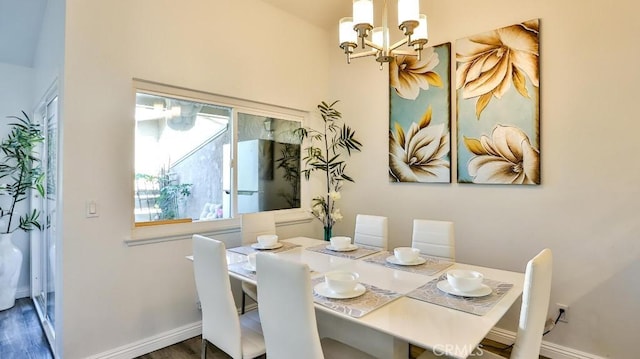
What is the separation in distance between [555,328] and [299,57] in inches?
139

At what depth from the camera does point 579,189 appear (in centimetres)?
245

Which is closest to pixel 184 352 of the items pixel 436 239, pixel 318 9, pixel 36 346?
pixel 36 346

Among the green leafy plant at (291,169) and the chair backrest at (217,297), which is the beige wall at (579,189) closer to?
the green leafy plant at (291,169)

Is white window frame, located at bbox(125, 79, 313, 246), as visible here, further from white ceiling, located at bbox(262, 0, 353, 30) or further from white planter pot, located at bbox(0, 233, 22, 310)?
white planter pot, located at bbox(0, 233, 22, 310)

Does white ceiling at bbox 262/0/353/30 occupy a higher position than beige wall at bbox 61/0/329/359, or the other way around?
white ceiling at bbox 262/0/353/30

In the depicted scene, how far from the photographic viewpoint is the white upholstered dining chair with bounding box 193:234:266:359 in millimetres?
1808

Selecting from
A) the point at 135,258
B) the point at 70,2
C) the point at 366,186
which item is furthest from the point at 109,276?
the point at 366,186

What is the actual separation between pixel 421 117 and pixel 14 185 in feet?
14.1

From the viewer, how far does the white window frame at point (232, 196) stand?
2.63 m

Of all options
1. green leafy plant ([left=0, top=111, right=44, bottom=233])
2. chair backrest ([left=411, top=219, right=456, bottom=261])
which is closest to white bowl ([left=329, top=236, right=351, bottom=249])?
chair backrest ([left=411, top=219, right=456, bottom=261])

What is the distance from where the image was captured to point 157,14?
8.70ft

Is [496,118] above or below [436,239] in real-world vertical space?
above

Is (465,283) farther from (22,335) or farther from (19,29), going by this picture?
(19,29)

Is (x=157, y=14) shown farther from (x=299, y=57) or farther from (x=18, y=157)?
(x=18, y=157)
